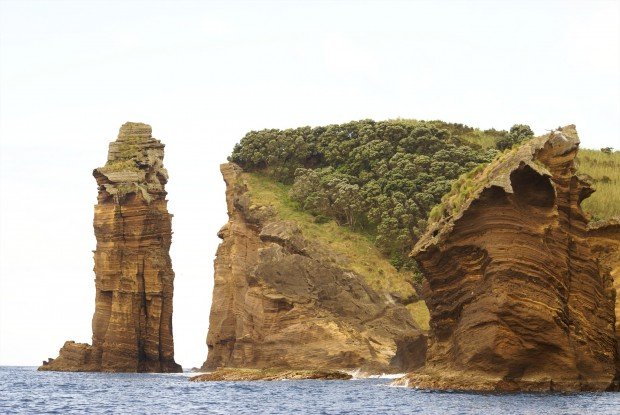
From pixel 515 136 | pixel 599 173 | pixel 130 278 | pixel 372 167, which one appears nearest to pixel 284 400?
pixel 130 278

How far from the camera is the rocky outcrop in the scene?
57438 millimetres

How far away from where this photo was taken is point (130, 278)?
117625mm

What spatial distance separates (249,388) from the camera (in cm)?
7588

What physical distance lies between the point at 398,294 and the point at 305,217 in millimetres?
16170

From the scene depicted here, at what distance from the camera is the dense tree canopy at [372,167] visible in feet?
366

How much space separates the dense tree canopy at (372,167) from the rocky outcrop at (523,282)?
4514 cm

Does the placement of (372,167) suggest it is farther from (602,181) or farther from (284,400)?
(284,400)

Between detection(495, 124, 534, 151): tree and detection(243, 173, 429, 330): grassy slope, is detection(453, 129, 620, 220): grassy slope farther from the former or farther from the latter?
detection(243, 173, 429, 330): grassy slope

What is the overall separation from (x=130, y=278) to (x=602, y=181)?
169 feet

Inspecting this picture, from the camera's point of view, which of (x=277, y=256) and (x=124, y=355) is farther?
(x=124, y=355)

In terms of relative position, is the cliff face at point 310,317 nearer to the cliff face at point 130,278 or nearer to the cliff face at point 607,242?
the cliff face at point 130,278

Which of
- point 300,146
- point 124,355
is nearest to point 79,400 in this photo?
point 124,355

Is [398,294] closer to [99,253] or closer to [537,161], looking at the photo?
[99,253]

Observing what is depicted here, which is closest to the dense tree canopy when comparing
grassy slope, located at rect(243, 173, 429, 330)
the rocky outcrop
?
grassy slope, located at rect(243, 173, 429, 330)
